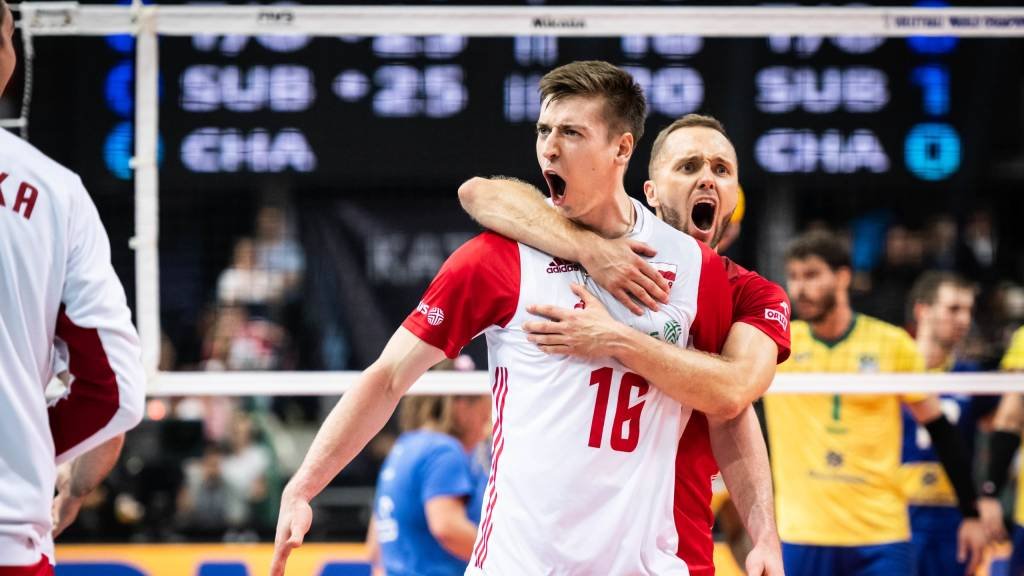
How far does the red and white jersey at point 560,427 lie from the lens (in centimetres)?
311

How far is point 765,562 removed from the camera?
3.35m

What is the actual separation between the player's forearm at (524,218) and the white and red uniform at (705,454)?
0.58 metres

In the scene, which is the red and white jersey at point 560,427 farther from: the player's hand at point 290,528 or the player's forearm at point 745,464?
the player's hand at point 290,528

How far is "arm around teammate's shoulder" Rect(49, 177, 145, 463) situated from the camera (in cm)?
280

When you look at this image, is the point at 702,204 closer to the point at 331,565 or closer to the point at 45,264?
the point at 45,264

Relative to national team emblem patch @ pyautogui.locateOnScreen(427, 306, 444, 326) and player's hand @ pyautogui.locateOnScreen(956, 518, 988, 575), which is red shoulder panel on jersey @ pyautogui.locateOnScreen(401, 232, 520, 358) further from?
player's hand @ pyautogui.locateOnScreen(956, 518, 988, 575)

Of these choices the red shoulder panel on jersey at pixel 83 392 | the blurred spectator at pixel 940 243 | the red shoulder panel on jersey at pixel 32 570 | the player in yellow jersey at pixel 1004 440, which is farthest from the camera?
the blurred spectator at pixel 940 243

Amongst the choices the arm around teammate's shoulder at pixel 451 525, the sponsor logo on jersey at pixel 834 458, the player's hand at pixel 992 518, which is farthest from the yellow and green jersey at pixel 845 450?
the arm around teammate's shoulder at pixel 451 525

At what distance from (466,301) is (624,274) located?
410mm

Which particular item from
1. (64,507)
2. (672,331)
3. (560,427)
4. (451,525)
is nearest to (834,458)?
(451,525)

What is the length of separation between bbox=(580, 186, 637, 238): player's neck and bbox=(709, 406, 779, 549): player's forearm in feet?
1.90

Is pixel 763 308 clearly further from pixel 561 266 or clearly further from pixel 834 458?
pixel 834 458

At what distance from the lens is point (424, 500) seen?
5.88 metres

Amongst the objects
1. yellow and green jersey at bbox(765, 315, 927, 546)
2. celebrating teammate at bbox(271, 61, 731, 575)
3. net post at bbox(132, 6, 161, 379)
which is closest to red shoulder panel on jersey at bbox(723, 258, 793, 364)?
celebrating teammate at bbox(271, 61, 731, 575)
